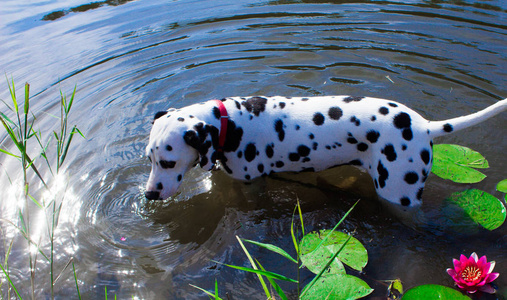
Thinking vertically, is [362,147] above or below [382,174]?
above

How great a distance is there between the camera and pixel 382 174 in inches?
134

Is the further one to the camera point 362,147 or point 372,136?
point 362,147

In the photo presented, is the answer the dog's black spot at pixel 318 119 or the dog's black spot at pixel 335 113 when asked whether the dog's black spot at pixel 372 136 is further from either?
the dog's black spot at pixel 318 119

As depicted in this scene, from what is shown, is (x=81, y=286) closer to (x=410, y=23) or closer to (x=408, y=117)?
(x=408, y=117)

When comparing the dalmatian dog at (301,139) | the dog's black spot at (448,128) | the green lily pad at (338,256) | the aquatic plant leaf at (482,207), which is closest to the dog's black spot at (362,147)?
the dalmatian dog at (301,139)

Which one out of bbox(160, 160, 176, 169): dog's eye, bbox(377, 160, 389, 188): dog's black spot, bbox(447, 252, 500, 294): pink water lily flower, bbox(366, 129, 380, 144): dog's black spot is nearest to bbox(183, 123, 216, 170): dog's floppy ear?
bbox(160, 160, 176, 169): dog's eye

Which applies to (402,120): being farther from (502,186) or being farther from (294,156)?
(502,186)

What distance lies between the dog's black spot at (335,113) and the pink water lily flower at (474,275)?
157 centimetres

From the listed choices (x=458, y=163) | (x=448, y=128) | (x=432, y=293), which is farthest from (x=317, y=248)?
(x=458, y=163)

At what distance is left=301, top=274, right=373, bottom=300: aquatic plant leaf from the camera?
2959 millimetres

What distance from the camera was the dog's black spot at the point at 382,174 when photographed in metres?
3.35

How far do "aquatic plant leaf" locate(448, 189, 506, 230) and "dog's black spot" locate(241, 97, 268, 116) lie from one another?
88.8 inches

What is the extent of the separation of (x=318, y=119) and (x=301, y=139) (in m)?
0.25

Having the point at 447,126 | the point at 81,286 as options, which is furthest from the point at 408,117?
the point at 81,286
